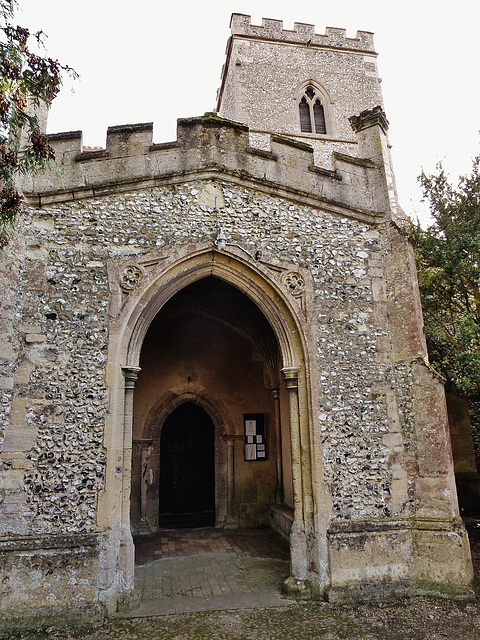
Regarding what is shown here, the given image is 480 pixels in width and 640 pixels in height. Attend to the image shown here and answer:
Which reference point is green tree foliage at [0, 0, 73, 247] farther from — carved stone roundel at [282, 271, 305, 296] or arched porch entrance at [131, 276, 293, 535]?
arched porch entrance at [131, 276, 293, 535]

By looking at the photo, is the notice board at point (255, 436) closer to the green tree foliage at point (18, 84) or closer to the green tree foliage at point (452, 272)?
the green tree foliage at point (452, 272)

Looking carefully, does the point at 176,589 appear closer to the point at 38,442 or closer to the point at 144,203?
the point at 38,442

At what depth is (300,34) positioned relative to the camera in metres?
19.0

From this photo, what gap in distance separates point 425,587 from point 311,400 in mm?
2701

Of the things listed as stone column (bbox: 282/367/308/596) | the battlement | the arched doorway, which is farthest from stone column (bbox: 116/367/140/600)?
the battlement

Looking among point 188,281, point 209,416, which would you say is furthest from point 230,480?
point 188,281

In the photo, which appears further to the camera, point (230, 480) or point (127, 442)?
point (230, 480)

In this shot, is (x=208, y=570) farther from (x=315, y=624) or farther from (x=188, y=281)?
→ (x=188, y=281)

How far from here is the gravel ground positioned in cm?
454

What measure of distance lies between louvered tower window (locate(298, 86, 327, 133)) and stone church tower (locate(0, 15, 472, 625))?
11545 millimetres

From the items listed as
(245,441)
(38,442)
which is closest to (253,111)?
(245,441)

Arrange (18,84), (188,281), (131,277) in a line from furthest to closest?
(188,281) → (131,277) → (18,84)

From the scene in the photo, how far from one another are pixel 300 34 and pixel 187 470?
1871cm

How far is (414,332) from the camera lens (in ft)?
20.7
